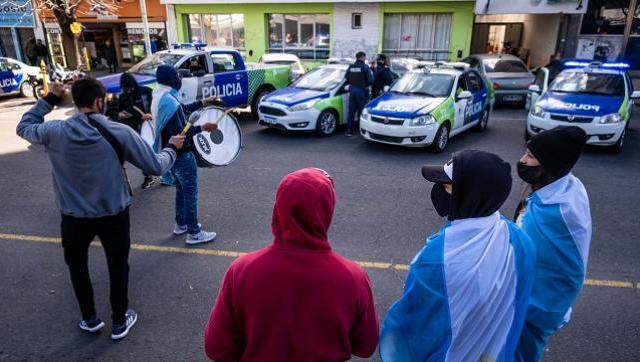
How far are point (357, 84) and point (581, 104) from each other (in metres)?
4.59

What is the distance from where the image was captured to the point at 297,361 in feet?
5.54

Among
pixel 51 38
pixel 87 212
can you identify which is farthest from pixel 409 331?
pixel 51 38

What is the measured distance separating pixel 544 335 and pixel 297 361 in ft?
4.39

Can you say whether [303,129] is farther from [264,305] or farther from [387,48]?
[387,48]

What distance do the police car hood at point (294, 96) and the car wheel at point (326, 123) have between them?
0.44 metres

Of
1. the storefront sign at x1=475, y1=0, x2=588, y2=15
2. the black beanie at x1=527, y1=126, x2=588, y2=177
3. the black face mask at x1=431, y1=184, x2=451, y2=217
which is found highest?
the storefront sign at x1=475, y1=0, x2=588, y2=15

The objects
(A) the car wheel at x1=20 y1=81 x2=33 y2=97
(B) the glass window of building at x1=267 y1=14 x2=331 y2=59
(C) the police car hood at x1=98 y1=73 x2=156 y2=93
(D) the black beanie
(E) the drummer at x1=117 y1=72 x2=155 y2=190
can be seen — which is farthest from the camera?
(B) the glass window of building at x1=267 y1=14 x2=331 y2=59

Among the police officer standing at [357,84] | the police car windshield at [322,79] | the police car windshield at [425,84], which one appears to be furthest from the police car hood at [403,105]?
the police car windshield at [322,79]

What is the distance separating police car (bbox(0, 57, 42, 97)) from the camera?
15086 millimetres

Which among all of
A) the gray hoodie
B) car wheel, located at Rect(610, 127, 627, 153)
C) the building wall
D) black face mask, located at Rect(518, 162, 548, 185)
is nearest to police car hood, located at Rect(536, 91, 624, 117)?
car wheel, located at Rect(610, 127, 627, 153)

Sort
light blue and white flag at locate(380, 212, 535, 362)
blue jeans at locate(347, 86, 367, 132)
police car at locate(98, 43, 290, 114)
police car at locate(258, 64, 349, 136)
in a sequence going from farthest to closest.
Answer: police car at locate(98, 43, 290, 114)
blue jeans at locate(347, 86, 367, 132)
police car at locate(258, 64, 349, 136)
light blue and white flag at locate(380, 212, 535, 362)

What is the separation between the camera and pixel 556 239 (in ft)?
7.06

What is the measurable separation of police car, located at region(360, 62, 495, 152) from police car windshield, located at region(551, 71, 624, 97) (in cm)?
168

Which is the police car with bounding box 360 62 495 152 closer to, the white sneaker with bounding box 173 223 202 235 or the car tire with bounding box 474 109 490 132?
the car tire with bounding box 474 109 490 132
